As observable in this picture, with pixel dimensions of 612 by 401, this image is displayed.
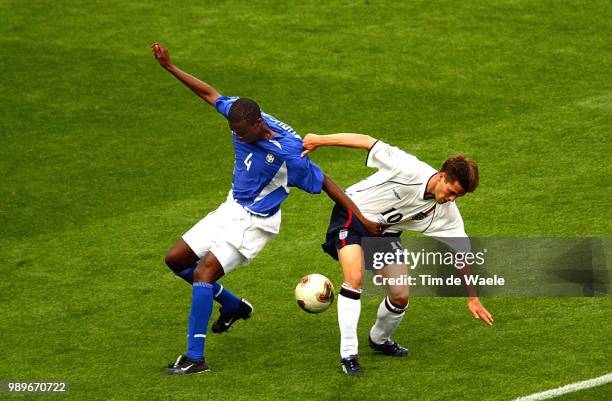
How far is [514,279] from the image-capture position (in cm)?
1111

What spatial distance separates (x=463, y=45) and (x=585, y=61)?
1.82m

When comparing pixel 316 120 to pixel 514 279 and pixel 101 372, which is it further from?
pixel 101 372

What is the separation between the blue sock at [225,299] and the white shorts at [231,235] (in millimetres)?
549

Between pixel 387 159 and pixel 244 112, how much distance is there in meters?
1.18

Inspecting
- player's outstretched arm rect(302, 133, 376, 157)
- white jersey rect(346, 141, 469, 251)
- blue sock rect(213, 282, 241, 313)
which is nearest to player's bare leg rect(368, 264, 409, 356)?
white jersey rect(346, 141, 469, 251)

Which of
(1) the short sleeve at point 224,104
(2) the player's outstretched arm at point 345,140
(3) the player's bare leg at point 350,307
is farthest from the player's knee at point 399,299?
(1) the short sleeve at point 224,104

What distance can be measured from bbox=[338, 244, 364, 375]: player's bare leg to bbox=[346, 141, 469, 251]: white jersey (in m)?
0.40

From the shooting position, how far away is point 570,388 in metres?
8.80

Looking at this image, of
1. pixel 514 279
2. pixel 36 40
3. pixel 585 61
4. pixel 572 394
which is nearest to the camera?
pixel 572 394

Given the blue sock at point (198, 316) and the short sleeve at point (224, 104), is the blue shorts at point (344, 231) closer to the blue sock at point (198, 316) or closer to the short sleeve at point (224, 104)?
the blue sock at point (198, 316)

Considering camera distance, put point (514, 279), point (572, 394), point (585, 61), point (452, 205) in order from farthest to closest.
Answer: point (585, 61), point (514, 279), point (452, 205), point (572, 394)

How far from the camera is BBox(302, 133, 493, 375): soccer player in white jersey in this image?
29.7 ft

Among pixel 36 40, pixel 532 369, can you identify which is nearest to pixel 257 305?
pixel 532 369

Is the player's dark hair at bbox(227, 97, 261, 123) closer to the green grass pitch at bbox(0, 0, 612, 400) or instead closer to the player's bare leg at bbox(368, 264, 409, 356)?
the player's bare leg at bbox(368, 264, 409, 356)
